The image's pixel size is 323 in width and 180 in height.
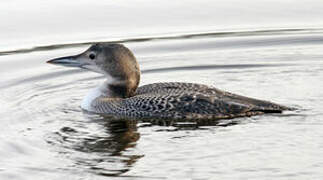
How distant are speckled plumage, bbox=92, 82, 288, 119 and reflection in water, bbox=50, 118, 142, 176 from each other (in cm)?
23

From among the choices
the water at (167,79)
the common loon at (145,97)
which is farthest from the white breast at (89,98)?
the water at (167,79)

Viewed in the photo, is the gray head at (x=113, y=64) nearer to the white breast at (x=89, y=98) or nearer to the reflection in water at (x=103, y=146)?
the white breast at (x=89, y=98)

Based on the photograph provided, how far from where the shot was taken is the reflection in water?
793 cm

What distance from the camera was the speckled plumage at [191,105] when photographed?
9539 millimetres

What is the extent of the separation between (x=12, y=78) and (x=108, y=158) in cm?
340

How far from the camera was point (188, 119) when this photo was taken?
31.3ft

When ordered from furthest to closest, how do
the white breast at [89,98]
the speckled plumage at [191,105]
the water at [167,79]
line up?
1. the white breast at [89,98]
2. the speckled plumage at [191,105]
3. the water at [167,79]

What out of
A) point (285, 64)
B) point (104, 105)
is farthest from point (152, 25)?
point (104, 105)

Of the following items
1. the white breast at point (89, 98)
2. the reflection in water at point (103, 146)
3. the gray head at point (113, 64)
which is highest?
the gray head at point (113, 64)

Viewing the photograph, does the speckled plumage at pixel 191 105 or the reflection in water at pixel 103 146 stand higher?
the speckled plumage at pixel 191 105

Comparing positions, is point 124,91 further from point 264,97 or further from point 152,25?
point 152,25

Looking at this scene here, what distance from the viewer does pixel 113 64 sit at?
33.7 feet

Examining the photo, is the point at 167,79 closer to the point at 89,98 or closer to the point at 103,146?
the point at 89,98

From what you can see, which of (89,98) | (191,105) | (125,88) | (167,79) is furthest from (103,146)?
(167,79)
